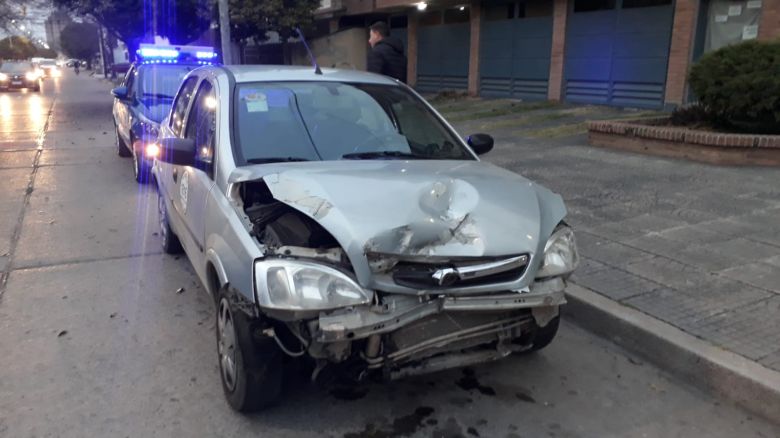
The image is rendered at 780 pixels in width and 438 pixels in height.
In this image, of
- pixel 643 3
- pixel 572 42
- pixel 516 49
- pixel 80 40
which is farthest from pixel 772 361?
pixel 80 40

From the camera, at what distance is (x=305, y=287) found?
A: 9.24ft

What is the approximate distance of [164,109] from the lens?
8992 millimetres

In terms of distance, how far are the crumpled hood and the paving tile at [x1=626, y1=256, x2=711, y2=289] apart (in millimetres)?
1620

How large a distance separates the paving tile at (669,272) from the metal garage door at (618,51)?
380 inches

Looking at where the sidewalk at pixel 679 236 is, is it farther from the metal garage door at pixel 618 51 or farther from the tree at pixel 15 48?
the tree at pixel 15 48

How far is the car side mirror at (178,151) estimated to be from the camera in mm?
3967

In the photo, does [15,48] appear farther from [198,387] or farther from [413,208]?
[413,208]

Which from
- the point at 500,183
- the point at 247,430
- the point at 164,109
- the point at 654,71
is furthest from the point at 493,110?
the point at 247,430

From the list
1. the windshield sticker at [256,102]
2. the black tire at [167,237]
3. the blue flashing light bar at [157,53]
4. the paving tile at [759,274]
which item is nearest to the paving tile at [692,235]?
the paving tile at [759,274]

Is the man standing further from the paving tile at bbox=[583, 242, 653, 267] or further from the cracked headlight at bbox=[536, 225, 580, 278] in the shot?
the cracked headlight at bbox=[536, 225, 580, 278]

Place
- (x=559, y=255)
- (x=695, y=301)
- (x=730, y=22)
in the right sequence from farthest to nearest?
(x=730, y=22), (x=695, y=301), (x=559, y=255)

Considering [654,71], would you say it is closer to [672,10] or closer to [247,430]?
[672,10]

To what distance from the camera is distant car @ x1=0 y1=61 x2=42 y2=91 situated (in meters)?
33.3

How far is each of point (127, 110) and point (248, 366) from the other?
26.4 feet
